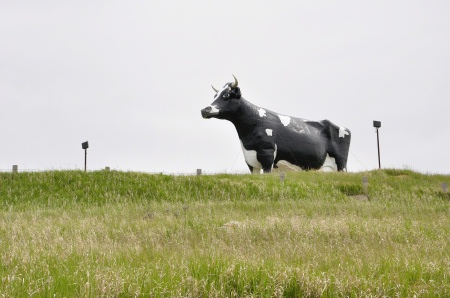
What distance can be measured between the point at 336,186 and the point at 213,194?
4692mm

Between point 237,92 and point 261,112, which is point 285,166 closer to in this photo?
point 261,112

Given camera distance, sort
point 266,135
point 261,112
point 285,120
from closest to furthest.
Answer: point 266,135
point 261,112
point 285,120

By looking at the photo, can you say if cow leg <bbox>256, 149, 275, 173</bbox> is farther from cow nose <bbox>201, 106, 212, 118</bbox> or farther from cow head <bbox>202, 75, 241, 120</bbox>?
cow nose <bbox>201, 106, 212, 118</bbox>

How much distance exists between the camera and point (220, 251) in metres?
5.72

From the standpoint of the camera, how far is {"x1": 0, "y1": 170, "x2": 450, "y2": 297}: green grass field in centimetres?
399

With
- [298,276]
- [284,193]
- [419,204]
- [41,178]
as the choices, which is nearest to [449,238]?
[298,276]

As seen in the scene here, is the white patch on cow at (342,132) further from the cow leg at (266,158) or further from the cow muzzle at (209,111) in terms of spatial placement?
the cow muzzle at (209,111)

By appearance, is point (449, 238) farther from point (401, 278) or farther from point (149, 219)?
point (149, 219)

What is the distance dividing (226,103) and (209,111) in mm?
827

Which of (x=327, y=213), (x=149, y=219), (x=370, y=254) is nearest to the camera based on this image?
(x=370, y=254)

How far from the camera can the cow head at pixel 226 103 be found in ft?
72.0

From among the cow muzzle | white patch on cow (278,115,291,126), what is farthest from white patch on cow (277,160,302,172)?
the cow muzzle

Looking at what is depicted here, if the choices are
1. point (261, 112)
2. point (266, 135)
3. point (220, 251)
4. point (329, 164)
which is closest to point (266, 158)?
point (266, 135)

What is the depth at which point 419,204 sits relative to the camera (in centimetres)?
1349
